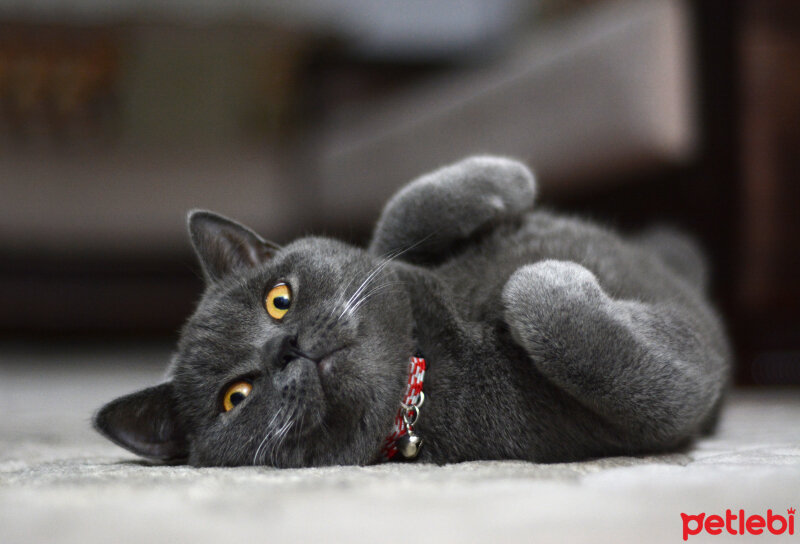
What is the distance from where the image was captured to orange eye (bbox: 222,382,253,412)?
93cm

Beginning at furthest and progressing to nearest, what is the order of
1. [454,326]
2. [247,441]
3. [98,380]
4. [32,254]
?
[32,254], [98,380], [454,326], [247,441]

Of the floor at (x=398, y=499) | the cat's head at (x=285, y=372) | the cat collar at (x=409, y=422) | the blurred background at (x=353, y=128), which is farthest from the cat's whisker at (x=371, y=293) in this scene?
the blurred background at (x=353, y=128)

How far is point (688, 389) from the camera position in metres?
0.96

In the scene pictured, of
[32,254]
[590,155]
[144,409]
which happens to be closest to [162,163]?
[32,254]

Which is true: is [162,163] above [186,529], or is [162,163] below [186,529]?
above

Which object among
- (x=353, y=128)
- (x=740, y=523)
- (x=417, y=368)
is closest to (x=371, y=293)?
(x=417, y=368)

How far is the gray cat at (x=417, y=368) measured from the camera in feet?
2.91

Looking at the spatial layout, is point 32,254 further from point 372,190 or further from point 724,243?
point 724,243

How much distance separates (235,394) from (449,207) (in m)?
0.49

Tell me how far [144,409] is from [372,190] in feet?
5.38

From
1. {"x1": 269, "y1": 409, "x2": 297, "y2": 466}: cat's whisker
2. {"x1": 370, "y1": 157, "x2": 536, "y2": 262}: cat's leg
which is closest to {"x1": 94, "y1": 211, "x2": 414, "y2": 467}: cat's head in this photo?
{"x1": 269, "y1": 409, "x2": 297, "y2": 466}: cat's whisker

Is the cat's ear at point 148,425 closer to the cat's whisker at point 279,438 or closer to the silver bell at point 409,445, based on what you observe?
the cat's whisker at point 279,438

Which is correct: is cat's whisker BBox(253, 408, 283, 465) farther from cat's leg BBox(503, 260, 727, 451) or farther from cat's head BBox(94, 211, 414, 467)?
cat's leg BBox(503, 260, 727, 451)

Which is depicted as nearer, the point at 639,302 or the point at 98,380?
the point at 639,302
